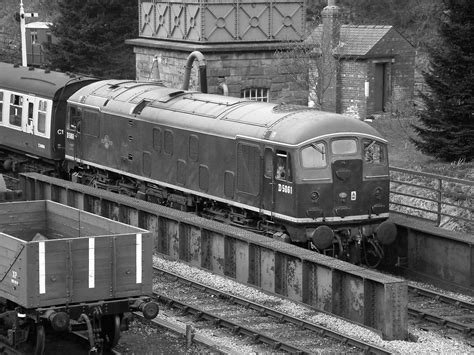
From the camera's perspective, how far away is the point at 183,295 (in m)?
17.8

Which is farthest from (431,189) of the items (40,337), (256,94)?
(256,94)

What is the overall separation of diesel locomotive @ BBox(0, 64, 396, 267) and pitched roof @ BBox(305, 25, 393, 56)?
13650 mm

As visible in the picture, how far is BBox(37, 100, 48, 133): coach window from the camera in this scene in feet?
88.1

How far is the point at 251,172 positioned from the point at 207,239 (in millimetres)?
1464

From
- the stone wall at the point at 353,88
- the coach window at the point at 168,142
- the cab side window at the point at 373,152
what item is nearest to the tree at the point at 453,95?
the cab side window at the point at 373,152

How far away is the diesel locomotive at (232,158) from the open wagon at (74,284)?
5.31 meters

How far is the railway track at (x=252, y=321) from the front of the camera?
47.7ft

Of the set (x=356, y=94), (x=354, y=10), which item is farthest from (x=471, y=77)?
(x=354, y=10)

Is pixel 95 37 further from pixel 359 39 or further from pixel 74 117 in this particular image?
pixel 74 117

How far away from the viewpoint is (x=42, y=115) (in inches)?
1065

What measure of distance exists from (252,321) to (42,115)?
1277 centimetres

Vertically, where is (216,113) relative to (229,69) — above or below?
below

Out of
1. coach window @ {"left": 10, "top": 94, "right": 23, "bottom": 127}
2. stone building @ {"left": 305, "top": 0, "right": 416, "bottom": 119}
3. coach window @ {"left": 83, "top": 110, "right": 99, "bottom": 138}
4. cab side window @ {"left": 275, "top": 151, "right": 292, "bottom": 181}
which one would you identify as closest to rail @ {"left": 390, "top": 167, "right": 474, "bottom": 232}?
cab side window @ {"left": 275, "top": 151, "right": 292, "bottom": 181}

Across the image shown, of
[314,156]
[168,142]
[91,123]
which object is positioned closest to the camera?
[314,156]
